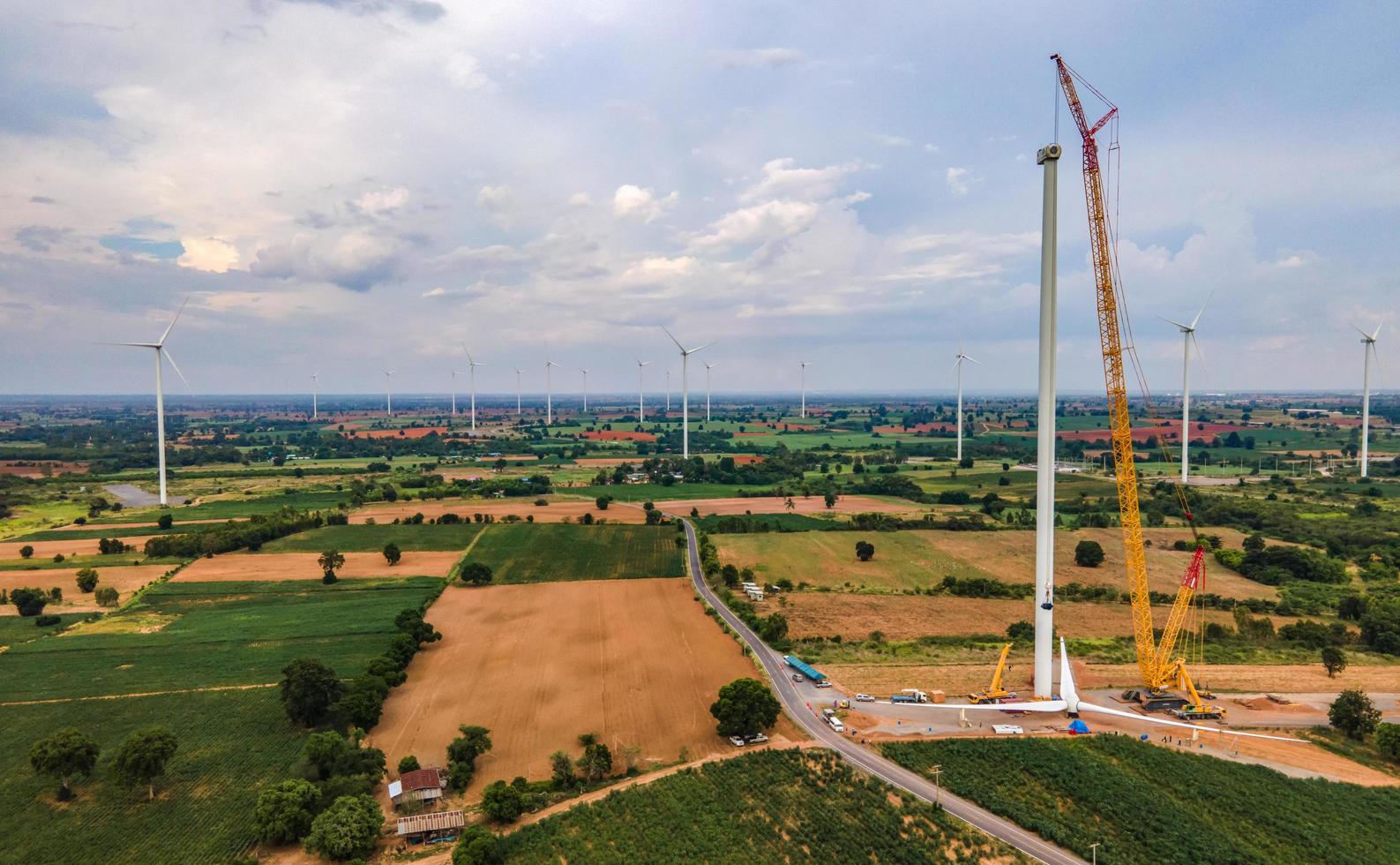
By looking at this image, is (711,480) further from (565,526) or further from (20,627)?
(20,627)

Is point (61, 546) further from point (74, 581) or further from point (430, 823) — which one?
point (430, 823)

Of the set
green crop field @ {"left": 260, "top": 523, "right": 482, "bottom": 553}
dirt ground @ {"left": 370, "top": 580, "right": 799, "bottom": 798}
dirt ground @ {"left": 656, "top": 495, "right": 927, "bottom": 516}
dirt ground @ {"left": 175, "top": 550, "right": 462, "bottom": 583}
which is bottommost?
dirt ground @ {"left": 370, "top": 580, "right": 799, "bottom": 798}

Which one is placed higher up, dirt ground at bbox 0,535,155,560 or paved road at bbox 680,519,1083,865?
dirt ground at bbox 0,535,155,560

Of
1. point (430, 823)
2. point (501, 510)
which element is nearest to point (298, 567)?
point (501, 510)

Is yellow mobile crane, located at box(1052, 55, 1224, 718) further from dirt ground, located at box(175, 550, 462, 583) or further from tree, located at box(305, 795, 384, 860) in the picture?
dirt ground, located at box(175, 550, 462, 583)

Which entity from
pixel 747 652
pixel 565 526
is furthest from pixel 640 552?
pixel 747 652

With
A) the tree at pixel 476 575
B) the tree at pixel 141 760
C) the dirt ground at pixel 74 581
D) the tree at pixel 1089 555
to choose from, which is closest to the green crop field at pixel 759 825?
the tree at pixel 141 760

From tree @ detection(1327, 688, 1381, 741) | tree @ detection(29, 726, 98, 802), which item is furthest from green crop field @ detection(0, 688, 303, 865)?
tree @ detection(1327, 688, 1381, 741)
